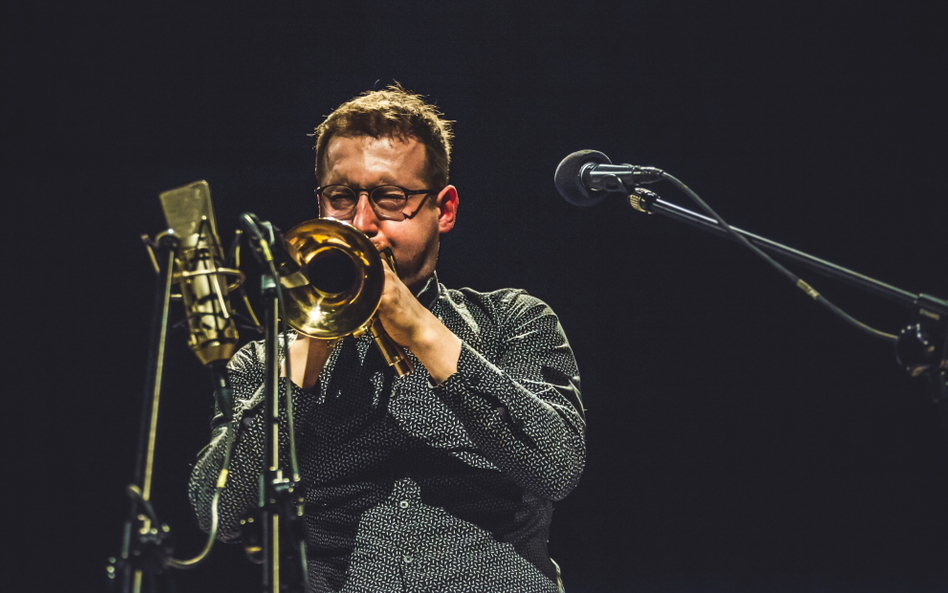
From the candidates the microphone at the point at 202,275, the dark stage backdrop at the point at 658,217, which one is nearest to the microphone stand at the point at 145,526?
the microphone at the point at 202,275

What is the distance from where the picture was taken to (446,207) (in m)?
2.41

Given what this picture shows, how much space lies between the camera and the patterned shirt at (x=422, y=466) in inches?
75.5

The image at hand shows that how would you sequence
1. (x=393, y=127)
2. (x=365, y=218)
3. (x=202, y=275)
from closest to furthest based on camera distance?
(x=202, y=275) < (x=365, y=218) < (x=393, y=127)

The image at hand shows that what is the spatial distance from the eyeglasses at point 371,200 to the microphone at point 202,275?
81cm

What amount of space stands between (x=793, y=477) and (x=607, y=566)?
2.65 feet

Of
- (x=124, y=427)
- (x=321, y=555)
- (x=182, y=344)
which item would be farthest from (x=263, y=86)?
(x=321, y=555)

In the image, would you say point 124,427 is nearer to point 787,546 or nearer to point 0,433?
point 0,433

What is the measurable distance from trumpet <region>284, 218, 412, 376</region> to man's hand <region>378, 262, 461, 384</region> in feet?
0.09

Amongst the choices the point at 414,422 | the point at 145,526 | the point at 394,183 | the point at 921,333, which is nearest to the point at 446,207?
the point at 394,183

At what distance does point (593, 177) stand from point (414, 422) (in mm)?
739

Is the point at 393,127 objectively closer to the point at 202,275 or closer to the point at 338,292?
the point at 338,292

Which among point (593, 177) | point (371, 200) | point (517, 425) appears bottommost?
point (517, 425)

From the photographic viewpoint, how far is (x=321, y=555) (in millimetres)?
2049

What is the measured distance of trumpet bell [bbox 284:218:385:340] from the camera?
1.87 m
